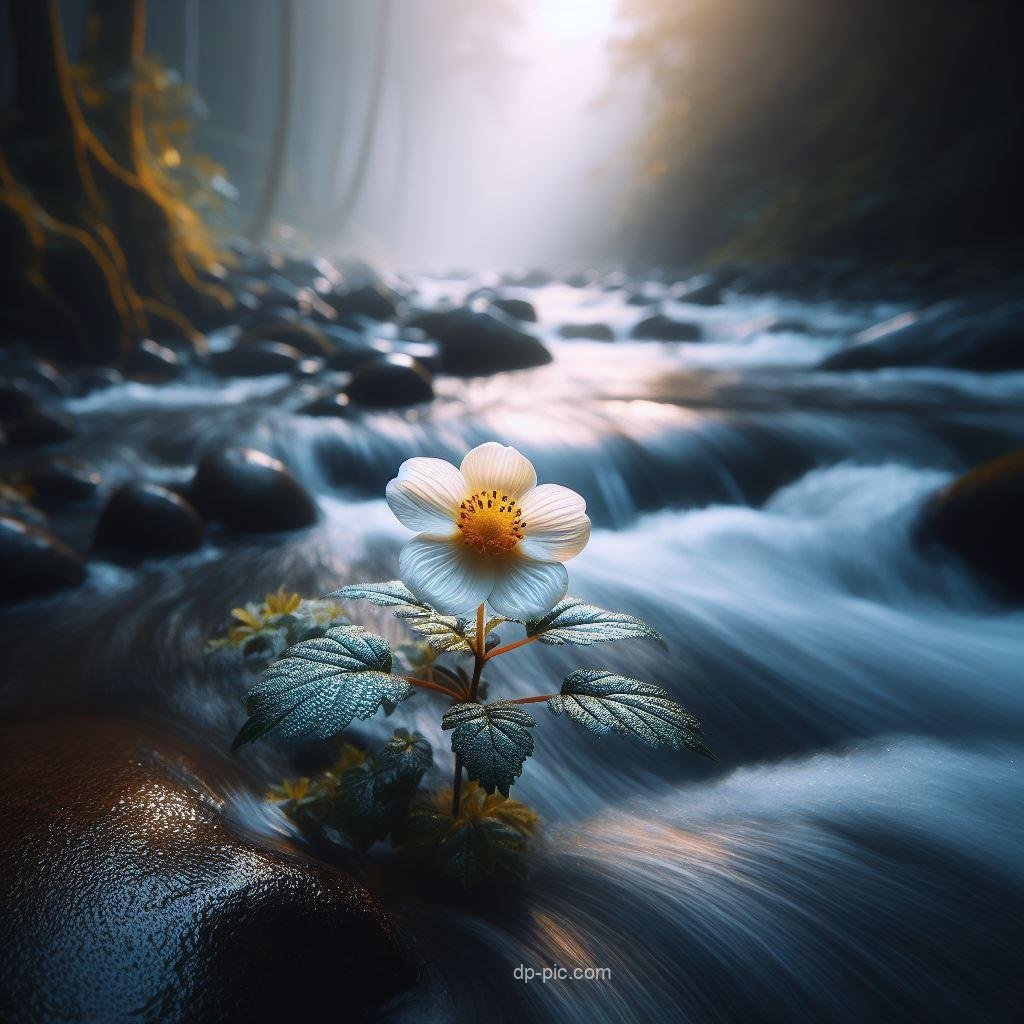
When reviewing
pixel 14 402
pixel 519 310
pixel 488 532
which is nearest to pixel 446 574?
pixel 488 532

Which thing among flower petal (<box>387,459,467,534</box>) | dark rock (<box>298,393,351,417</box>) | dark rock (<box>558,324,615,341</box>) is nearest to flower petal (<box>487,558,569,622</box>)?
flower petal (<box>387,459,467,534</box>)

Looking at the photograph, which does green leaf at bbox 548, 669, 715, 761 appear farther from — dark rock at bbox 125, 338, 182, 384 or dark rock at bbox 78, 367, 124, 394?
dark rock at bbox 125, 338, 182, 384

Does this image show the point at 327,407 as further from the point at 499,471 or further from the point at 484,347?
the point at 499,471

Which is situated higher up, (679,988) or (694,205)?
(694,205)

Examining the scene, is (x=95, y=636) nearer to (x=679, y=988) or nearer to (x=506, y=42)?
(x=679, y=988)

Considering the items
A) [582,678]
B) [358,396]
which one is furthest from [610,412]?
[582,678]

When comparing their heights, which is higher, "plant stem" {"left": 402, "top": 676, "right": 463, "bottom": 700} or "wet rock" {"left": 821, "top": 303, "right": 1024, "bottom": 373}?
"wet rock" {"left": 821, "top": 303, "right": 1024, "bottom": 373}

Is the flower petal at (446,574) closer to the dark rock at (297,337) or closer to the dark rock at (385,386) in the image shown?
the dark rock at (385,386)
